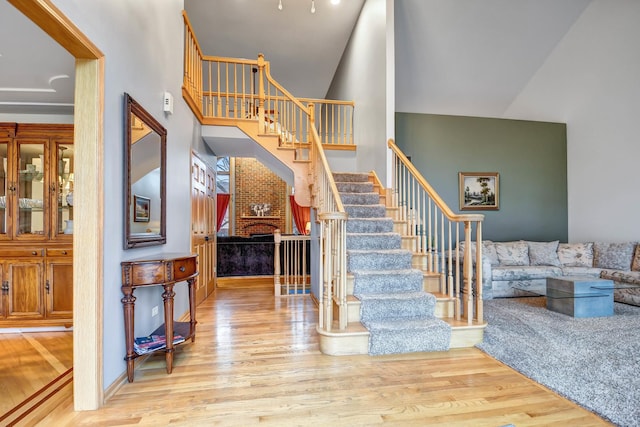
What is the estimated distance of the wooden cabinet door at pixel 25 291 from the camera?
10.3 feet

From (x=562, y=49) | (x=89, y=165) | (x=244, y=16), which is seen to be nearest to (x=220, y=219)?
(x=244, y=16)

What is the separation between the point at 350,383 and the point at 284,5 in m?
5.77

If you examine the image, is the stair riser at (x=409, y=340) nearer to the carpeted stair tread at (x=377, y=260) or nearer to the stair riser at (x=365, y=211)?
the carpeted stair tread at (x=377, y=260)

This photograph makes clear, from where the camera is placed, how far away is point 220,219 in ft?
30.8

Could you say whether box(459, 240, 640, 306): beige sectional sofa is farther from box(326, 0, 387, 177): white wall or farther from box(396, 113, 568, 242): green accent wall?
box(326, 0, 387, 177): white wall

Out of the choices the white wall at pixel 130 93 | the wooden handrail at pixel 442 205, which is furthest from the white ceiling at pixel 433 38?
the wooden handrail at pixel 442 205

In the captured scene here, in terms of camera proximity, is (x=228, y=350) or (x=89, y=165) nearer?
(x=89, y=165)

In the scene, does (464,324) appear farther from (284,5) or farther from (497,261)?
(284,5)

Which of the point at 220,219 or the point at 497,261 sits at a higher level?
the point at 220,219

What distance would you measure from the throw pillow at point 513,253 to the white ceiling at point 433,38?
257 cm

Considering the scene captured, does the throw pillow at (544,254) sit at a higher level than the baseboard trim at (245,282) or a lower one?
higher

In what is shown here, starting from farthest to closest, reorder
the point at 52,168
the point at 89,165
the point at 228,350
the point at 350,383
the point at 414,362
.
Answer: the point at 52,168 → the point at 228,350 → the point at 414,362 → the point at 350,383 → the point at 89,165

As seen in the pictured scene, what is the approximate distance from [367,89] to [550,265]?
4.16 m

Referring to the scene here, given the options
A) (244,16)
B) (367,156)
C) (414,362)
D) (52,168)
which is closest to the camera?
(414,362)
